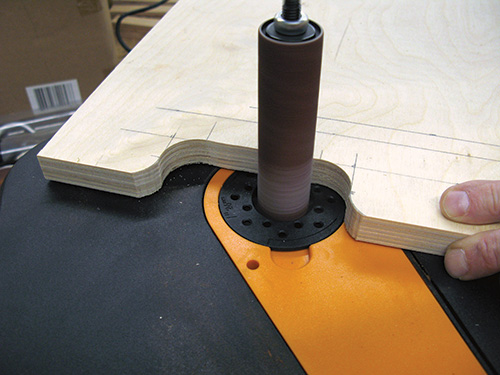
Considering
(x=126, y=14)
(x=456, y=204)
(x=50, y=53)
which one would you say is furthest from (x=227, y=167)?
(x=126, y=14)

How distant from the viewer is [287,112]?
1.73 feet

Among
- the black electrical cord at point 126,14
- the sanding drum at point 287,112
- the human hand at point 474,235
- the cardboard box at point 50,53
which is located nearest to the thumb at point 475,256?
the human hand at point 474,235

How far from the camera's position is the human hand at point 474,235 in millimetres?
578

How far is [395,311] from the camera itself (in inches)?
22.4

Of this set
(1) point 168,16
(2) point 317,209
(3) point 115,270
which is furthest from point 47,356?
(1) point 168,16

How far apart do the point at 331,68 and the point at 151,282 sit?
1.69ft

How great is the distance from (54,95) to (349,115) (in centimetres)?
96

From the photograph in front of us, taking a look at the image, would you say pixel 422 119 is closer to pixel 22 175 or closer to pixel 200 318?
pixel 200 318

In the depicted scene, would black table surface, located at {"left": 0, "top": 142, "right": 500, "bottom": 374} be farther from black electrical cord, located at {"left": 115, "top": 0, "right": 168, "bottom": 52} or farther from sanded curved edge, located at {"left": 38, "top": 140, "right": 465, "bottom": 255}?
black electrical cord, located at {"left": 115, "top": 0, "right": 168, "bottom": 52}

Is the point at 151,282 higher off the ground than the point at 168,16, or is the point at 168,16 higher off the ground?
the point at 168,16

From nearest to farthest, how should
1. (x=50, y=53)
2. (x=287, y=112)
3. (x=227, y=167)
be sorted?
1. (x=287, y=112)
2. (x=227, y=167)
3. (x=50, y=53)

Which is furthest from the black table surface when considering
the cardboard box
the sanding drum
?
the cardboard box

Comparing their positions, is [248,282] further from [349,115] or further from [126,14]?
[126,14]

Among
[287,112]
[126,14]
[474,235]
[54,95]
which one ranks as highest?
[287,112]
